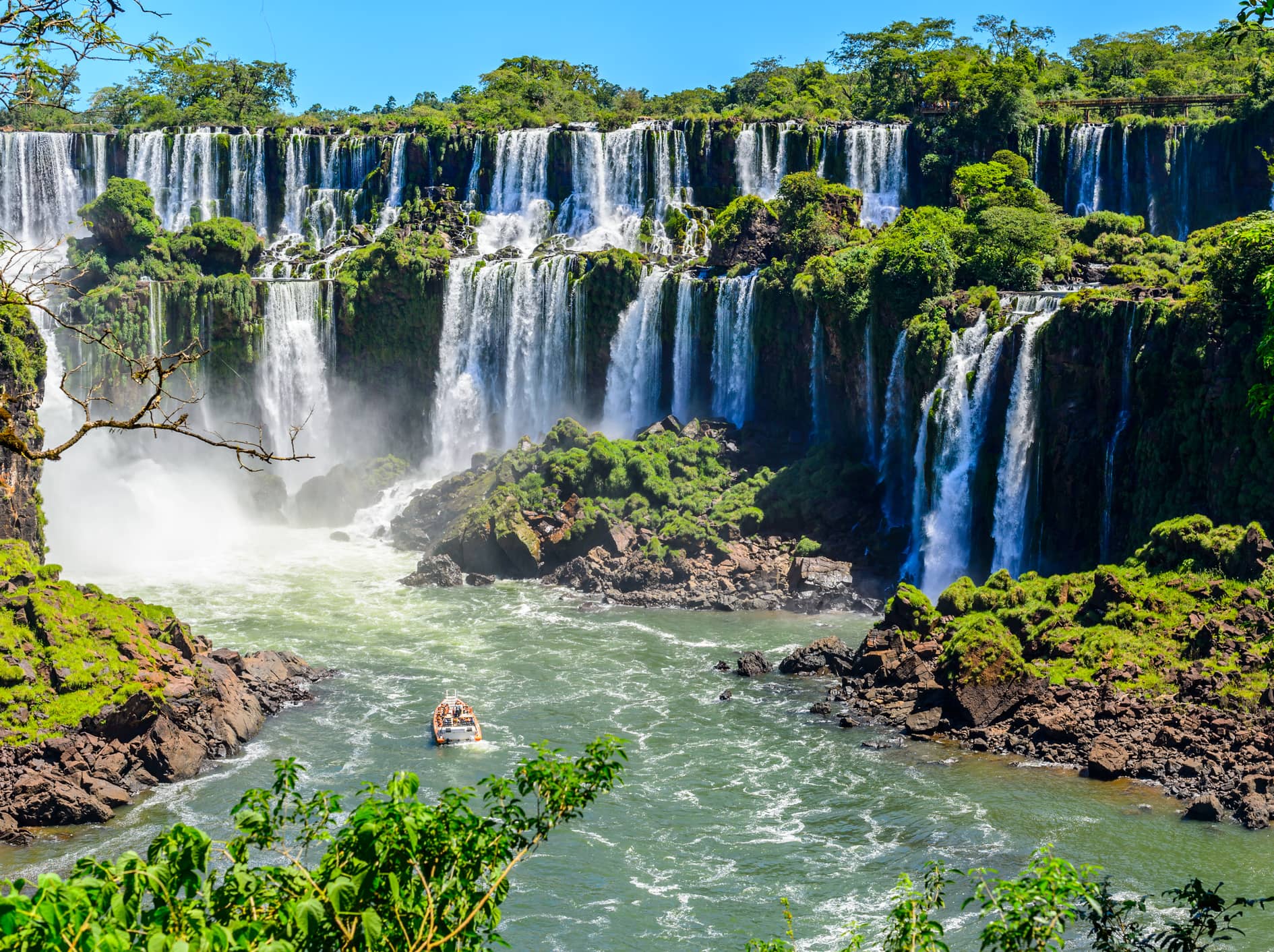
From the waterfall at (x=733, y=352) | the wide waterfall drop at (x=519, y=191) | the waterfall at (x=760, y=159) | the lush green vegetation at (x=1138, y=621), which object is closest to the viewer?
the lush green vegetation at (x=1138, y=621)

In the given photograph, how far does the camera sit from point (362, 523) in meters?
54.8

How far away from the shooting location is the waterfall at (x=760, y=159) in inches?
2544

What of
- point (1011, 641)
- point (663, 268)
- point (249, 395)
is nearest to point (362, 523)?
point (249, 395)

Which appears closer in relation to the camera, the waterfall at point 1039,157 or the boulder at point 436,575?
the boulder at point 436,575

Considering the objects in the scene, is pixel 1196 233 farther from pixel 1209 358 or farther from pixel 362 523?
pixel 362 523

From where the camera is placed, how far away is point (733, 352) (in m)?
53.8

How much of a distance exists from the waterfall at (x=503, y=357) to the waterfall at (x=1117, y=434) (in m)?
24.6

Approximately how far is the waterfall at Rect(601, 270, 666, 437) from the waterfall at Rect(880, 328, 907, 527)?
37.0ft

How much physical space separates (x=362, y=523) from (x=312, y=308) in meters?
Answer: 11.4

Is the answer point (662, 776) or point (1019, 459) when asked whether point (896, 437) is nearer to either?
point (1019, 459)

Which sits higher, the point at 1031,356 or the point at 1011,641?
the point at 1031,356

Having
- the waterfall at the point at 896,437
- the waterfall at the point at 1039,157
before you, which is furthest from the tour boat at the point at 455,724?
the waterfall at the point at 1039,157

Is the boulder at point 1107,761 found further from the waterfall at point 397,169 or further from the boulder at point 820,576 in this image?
the waterfall at point 397,169

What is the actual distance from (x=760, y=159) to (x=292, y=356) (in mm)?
23238
